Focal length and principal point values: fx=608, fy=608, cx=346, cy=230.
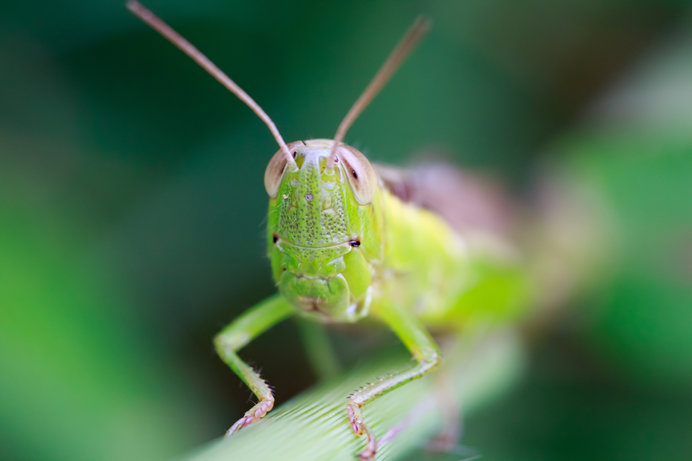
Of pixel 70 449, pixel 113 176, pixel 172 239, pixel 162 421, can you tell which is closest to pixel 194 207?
pixel 172 239

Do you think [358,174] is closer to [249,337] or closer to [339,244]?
[339,244]

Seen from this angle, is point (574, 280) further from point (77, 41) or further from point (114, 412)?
point (77, 41)

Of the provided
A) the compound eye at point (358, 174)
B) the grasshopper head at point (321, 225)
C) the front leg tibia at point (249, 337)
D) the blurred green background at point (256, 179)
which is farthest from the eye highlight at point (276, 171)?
the blurred green background at point (256, 179)

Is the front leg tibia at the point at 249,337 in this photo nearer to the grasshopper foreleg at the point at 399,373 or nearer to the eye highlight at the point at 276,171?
the grasshopper foreleg at the point at 399,373

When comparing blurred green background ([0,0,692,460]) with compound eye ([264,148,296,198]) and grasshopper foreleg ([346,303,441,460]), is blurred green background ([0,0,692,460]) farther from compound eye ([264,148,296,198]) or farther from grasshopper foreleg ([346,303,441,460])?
compound eye ([264,148,296,198])

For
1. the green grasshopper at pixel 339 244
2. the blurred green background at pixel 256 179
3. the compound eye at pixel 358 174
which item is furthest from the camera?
the blurred green background at pixel 256 179

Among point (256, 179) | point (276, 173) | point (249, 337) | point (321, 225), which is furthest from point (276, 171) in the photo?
point (256, 179)
